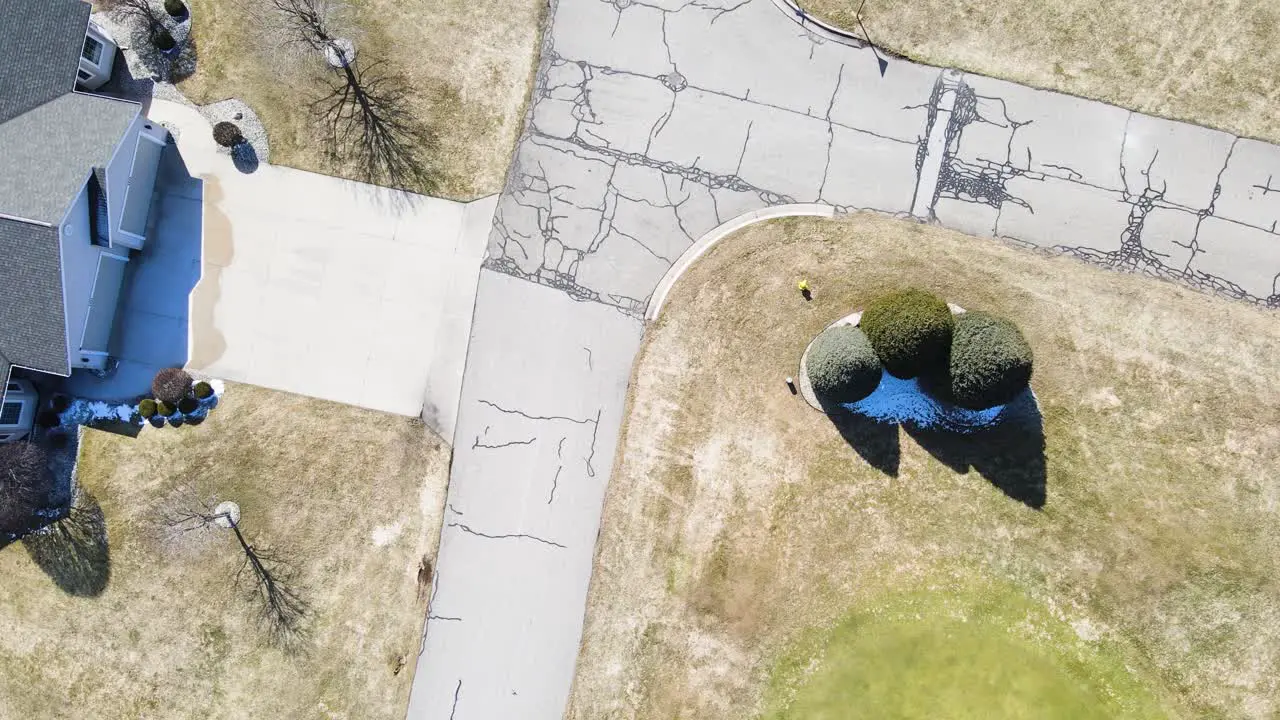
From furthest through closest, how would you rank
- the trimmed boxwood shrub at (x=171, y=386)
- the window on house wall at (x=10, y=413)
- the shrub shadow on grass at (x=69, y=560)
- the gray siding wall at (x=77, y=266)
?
the shrub shadow on grass at (x=69, y=560), the trimmed boxwood shrub at (x=171, y=386), the window on house wall at (x=10, y=413), the gray siding wall at (x=77, y=266)

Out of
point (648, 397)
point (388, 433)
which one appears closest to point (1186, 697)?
point (648, 397)

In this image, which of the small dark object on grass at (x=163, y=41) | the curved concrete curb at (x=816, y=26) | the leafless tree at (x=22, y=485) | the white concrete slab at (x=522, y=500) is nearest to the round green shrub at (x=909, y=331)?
the white concrete slab at (x=522, y=500)

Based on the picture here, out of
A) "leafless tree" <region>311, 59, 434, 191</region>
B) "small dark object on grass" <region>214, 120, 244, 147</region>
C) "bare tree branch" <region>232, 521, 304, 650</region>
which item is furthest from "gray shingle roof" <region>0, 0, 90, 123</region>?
"bare tree branch" <region>232, 521, 304, 650</region>

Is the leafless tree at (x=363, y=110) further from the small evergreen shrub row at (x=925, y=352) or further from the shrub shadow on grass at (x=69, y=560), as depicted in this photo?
the shrub shadow on grass at (x=69, y=560)

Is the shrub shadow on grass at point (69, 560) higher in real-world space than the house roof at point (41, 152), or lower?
lower

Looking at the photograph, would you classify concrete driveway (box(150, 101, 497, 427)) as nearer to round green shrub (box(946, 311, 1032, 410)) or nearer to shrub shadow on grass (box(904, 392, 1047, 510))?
round green shrub (box(946, 311, 1032, 410))

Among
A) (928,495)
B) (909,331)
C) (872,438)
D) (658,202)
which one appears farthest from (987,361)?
(658,202)

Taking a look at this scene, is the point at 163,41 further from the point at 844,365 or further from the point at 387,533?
the point at 844,365
